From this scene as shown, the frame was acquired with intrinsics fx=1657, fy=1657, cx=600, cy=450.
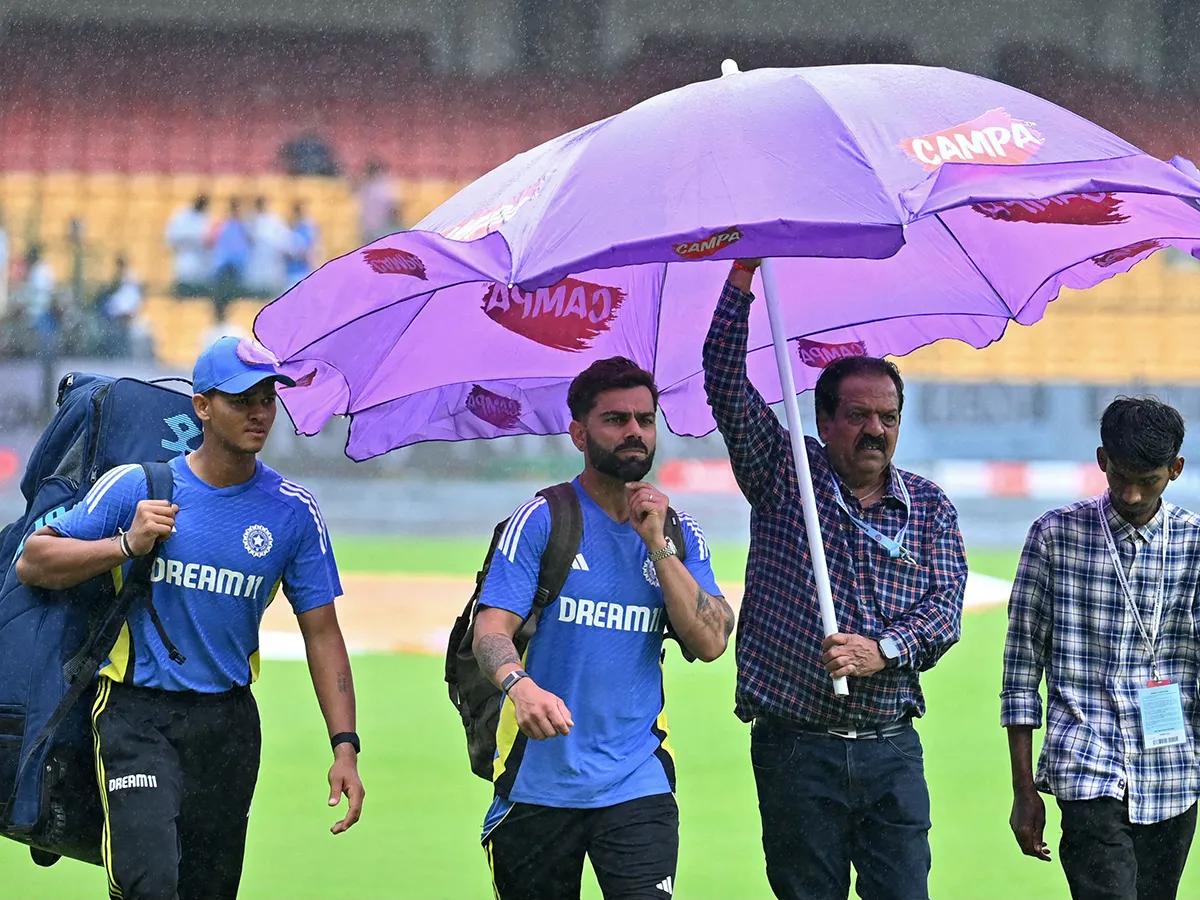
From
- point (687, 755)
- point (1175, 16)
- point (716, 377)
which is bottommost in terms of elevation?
point (687, 755)

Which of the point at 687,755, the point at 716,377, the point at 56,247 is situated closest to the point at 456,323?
the point at 716,377

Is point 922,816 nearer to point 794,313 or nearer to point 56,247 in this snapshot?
point 794,313

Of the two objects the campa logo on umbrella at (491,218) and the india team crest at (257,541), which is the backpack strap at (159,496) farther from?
the campa logo on umbrella at (491,218)

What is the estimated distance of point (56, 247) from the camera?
67.7 feet

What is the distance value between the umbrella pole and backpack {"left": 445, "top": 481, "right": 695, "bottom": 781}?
31cm

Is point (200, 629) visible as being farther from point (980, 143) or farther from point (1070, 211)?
point (1070, 211)

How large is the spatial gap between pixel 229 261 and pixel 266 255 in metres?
0.46

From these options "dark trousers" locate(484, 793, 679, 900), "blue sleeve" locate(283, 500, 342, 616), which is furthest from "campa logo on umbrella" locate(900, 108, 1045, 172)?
"blue sleeve" locate(283, 500, 342, 616)

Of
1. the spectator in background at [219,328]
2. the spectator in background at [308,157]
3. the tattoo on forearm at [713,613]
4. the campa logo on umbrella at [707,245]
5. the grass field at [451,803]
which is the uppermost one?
the spectator in background at [308,157]

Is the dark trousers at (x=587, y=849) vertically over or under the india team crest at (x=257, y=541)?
under

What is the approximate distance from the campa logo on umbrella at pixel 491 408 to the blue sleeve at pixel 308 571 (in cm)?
69

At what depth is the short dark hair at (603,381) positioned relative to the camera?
12.7ft

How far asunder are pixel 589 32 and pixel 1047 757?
20.8m

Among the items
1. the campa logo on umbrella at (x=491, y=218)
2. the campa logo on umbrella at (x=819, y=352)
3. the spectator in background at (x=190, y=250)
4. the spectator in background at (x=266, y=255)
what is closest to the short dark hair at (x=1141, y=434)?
the campa logo on umbrella at (x=819, y=352)
